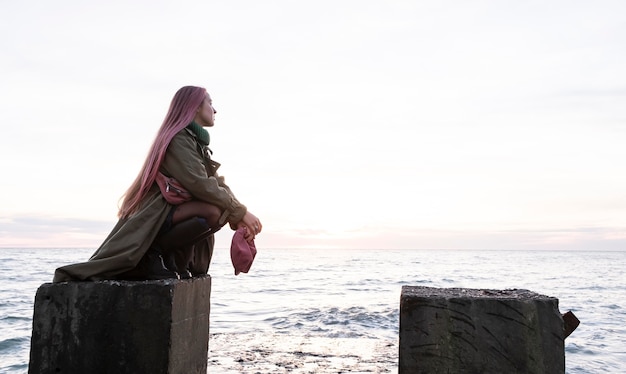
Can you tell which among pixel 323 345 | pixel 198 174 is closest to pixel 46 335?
pixel 198 174

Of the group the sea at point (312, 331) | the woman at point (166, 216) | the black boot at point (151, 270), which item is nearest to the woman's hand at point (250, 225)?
the woman at point (166, 216)

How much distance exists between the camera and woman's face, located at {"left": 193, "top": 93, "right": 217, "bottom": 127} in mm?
4031

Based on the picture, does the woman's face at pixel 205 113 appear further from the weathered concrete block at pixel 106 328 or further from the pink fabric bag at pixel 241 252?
the weathered concrete block at pixel 106 328

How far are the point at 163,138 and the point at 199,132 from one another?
26 centimetres

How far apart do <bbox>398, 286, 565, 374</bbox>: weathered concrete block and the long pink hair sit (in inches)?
69.5

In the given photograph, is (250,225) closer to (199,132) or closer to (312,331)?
(199,132)

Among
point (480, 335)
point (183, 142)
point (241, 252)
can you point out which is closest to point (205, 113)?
point (183, 142)

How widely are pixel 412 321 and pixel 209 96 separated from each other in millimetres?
2024

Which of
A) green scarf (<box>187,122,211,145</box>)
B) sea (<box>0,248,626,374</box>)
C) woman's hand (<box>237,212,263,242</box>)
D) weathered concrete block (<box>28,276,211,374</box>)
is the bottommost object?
sea (<box>0,248,626,374</box>)

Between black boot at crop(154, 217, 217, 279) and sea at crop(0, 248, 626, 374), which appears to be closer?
black boot at crop(154, 217, 217, 279)

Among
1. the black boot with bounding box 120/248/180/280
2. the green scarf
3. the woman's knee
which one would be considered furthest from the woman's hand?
the green scarf

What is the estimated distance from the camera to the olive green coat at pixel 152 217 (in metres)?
3.53

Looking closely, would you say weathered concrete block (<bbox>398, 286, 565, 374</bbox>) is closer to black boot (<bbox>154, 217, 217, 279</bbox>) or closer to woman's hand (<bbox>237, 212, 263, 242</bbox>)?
woman's hand (<bbox>237, 212, 263, 242</bbox>)

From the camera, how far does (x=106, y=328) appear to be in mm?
3369
